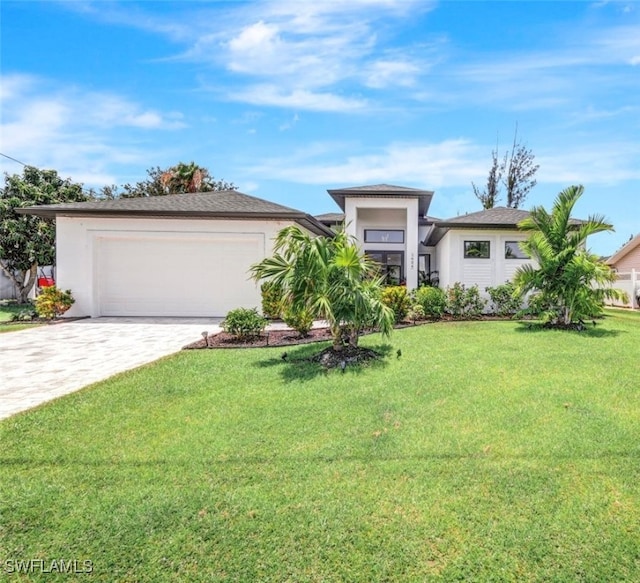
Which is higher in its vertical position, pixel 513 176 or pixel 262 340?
pixel 513 176

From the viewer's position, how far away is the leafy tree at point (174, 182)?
82.0ft

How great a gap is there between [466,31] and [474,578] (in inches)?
398

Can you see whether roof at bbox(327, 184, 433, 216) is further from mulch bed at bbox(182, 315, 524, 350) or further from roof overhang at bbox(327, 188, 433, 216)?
mulch bed at bbox(182, 315, 524, 350)

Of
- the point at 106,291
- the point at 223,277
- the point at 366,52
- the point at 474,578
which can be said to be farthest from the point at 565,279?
the point at 106,291

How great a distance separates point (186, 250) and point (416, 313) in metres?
8.34

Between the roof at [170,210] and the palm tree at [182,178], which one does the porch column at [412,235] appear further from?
the palm tree at [182,178]

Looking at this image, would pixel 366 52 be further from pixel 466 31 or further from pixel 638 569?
pixel 638 569

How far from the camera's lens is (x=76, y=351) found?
7957 mm

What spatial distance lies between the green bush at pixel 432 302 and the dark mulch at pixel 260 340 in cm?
398

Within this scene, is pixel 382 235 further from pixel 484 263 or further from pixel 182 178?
pixel 182 178

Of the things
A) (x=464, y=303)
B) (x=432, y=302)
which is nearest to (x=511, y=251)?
(x=464, y=303)

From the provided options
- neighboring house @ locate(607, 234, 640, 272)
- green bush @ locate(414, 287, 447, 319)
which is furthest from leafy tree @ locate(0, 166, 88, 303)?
neighboring house @ locate(607, 234, 640, 272)

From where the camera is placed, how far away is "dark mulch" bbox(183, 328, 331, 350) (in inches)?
330

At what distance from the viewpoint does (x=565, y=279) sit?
972cm
